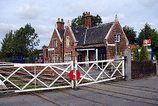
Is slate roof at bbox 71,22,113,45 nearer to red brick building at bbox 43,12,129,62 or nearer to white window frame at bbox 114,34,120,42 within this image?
red brick building at bbox 43,12,129,62

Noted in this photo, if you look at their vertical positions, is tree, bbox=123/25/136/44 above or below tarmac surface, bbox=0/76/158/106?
above

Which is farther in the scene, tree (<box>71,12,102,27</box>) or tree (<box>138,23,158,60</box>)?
tree (<box>71,12,102,27</box>)

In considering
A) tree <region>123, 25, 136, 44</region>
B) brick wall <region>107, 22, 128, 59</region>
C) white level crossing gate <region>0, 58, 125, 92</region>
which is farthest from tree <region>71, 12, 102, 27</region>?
white level crossing gate <region>0, 58, 125, 92</region>

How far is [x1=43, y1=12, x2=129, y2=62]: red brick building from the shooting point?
23.4m

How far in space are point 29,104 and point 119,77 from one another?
23.2ft

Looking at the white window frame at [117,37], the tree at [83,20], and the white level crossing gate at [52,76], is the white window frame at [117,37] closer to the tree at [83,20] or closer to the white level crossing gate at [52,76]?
the white level crossing gate at [52,76]

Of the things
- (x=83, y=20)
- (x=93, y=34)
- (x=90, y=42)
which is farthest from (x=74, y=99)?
(x=83, y=20)

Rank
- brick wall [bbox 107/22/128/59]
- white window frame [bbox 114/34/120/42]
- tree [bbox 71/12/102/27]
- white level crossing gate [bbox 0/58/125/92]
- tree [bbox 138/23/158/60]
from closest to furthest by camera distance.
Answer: white level crossing gate [bbox 0/58/125/92] → brick wall [bbox 107/22/128/59] → white window frame [bbox 114/34/120/42] → tree [bbox 138/23/158/60] → tree [bbox 71/12/102/27]

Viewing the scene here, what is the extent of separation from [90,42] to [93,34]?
72.5 inches

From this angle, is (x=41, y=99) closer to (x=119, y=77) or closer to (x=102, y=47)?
(x=119, y=77)

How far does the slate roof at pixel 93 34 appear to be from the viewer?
24812 millimetres

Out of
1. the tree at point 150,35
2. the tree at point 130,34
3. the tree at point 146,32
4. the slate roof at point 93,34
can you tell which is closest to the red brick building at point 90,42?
the slate roof at point 93,34

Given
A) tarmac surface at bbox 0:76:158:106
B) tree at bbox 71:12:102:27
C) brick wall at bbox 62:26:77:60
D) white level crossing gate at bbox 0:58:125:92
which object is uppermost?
tree at bbox 71:12:102:27

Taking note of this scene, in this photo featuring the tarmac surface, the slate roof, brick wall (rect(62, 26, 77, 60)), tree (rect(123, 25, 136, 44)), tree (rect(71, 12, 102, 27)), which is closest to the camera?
the tarmac surface
